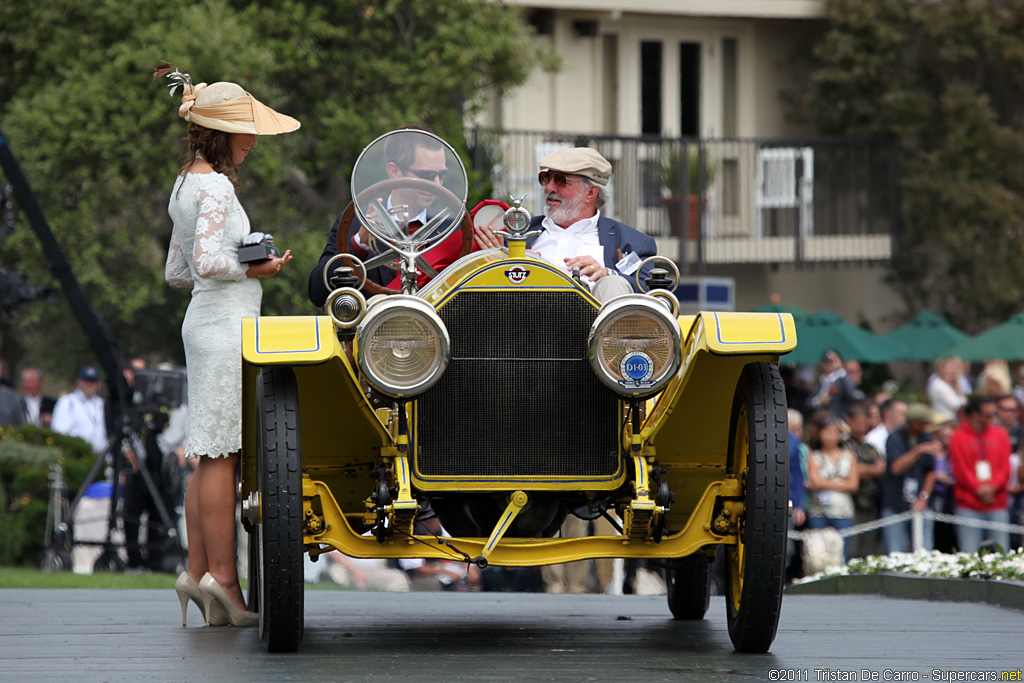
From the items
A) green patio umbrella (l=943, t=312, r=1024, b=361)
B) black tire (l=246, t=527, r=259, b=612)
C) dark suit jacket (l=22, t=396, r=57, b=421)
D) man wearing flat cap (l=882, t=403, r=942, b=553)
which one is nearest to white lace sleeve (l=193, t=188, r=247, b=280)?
black tire (l=246, t=527, r=259, b=612)

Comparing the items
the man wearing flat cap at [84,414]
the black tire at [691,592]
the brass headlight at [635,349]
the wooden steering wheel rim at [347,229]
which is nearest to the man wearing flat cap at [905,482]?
the black tire at [691,592]

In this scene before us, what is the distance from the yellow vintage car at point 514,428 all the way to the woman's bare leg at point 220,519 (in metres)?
0.67

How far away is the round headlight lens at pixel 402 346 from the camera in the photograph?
217 inches

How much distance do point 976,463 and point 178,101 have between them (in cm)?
902

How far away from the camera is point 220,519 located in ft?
21.9

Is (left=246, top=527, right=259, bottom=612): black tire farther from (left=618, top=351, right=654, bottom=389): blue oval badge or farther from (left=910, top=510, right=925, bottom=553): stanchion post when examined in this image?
(left=910, top=510, right=925, bottom=553): stanchion post

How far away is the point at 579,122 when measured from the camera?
2706cm

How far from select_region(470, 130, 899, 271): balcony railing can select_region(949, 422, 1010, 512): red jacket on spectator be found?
11.1 metres

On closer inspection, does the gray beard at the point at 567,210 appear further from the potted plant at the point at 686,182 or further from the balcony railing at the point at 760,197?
the potted plant at the point at 686,182

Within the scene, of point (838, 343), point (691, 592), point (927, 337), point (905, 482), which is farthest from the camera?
point (927, 337)

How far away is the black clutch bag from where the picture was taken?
21.8 ft

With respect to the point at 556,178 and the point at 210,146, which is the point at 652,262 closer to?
the point at 556,178

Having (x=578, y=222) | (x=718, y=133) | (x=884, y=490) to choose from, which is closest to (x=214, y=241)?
(x=578, y=222)

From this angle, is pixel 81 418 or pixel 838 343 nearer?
pixel 81 418
